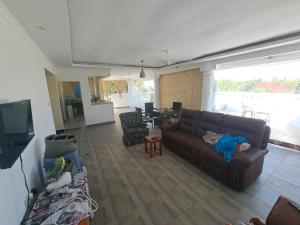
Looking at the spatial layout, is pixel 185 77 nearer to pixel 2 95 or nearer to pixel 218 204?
pixel 218 204

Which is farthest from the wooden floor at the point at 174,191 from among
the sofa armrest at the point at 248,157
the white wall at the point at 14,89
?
the white wall at the point at 14,89

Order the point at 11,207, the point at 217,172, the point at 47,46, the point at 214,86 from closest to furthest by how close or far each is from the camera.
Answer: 1. the point at 11,207
2. the point at 217,172
3. the point at 47,46
4. the point at 214,86

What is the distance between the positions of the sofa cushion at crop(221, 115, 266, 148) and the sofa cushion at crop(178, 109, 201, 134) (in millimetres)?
692

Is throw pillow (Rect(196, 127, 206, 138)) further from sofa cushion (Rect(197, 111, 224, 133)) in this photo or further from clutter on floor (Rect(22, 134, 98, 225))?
clutter on floor (Rect(22, 134, 98, 225))

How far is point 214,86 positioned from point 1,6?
5.30 metres

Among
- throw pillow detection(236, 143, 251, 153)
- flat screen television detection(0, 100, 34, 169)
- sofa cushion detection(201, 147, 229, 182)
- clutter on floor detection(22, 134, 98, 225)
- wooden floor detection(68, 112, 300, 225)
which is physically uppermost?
flat screen television detection(0, 100, 34, 169)

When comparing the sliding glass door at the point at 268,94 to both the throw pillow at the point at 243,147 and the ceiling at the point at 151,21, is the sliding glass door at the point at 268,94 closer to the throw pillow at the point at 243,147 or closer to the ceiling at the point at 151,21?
the ceiling at the point at 151,21

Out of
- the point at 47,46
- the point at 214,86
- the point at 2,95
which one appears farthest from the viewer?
the point at 214,86

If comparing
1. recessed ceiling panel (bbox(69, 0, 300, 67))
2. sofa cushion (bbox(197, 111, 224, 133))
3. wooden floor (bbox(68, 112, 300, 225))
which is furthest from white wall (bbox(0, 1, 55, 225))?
sofa cushion (bbox(197, 111, 224, 133))

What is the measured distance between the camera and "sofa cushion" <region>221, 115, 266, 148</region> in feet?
7.82

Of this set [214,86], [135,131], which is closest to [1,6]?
[135,131]

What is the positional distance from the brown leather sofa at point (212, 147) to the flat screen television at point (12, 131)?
2.61 meters

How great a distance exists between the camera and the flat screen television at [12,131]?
1055 millimetres

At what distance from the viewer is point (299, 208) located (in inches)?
36.8
